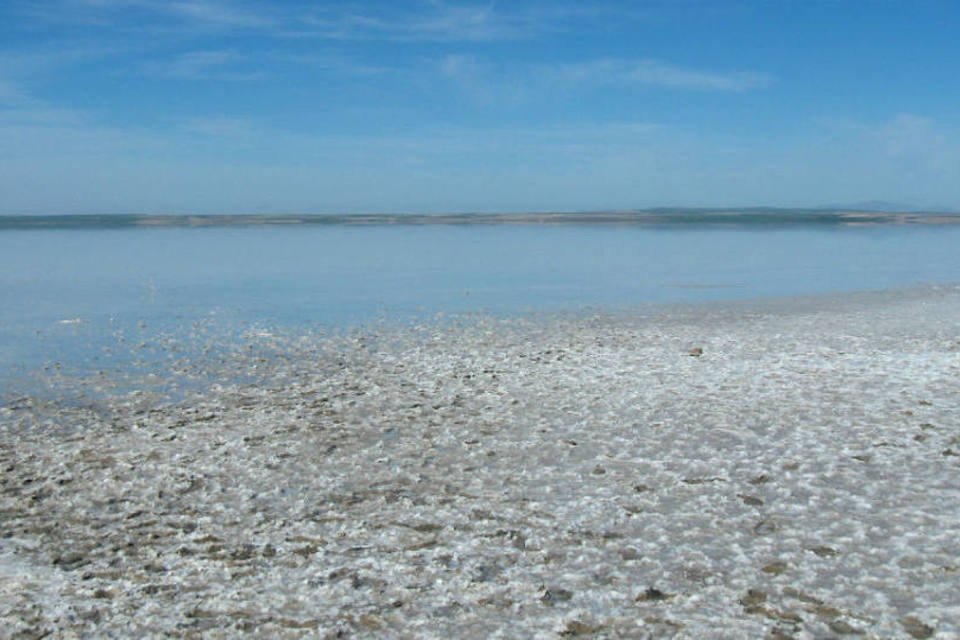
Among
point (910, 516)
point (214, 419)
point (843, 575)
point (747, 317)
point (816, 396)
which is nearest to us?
point (843, 575)

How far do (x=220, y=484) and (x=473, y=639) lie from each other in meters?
5.92

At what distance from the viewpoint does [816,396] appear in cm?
1769

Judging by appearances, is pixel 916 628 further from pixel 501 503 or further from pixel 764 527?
pixel 501 503

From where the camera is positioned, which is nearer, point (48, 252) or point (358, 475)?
point (358, 475)

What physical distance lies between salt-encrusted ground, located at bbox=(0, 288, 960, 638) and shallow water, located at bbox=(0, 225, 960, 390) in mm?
7577

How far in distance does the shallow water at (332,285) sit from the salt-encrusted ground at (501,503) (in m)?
7.58

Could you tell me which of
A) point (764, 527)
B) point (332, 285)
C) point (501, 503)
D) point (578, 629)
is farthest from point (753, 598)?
point (332, 285)

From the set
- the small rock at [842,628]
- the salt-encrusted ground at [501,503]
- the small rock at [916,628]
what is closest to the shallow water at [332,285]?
the salt-encrusted ground at [501,503]

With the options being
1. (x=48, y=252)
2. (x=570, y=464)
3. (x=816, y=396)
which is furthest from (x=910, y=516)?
(x=48, y=252)

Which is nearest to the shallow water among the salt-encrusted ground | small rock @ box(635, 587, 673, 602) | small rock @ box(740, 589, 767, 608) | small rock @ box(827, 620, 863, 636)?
the salt-encrusted ground

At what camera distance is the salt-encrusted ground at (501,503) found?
8898 mm

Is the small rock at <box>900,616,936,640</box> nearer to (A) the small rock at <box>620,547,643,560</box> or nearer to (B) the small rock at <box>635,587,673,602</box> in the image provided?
(B) the small rock at <box>635,587,673,602</box>

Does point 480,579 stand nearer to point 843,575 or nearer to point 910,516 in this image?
point 843,575

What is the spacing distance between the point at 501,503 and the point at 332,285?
32923 mm
